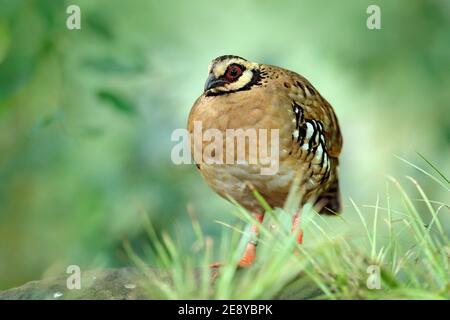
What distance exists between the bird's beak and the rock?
33.6 inches

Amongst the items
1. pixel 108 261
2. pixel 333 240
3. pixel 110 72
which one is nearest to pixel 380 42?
pixel 110 72

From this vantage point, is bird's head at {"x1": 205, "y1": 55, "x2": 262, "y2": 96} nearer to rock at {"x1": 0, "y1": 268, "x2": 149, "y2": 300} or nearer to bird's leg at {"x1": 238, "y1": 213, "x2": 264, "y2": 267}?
bird's leg at {"x1": 238, "y1": 213, "x2": 264, "y2": 267}

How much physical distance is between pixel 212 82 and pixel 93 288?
→ 1025mm

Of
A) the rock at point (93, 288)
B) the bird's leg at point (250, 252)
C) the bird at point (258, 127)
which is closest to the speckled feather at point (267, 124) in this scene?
the bird at point (258, 127)

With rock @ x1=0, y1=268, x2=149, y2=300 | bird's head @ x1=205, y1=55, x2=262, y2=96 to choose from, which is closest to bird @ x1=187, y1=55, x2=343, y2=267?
bird's head @ x1=205, y1=55, x2=262, y2=96

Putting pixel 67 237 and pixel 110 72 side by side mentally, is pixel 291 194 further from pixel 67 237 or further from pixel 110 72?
pixel 67 237

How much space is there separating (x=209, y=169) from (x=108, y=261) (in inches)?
51.7

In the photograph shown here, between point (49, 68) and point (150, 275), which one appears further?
point (49, 68)

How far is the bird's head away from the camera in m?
3.60

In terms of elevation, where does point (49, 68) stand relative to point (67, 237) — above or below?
above

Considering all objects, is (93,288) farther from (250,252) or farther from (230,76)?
Answer: (230,76)

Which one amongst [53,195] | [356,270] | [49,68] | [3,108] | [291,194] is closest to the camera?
[356,270]

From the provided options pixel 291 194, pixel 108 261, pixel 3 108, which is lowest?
pixel 108 261
